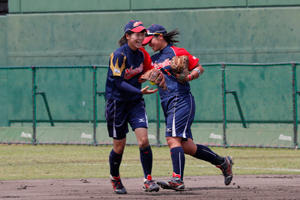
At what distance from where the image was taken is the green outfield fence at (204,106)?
61.2 feet

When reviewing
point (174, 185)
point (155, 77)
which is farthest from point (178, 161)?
point (155, 77)

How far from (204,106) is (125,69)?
32.3ft

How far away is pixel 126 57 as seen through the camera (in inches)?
393

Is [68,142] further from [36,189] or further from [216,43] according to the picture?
[36,189]

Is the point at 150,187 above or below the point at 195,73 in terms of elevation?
below

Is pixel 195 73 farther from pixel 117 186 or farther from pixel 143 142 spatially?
pixel 117 186

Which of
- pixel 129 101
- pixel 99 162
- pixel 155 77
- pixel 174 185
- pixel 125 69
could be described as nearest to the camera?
pixel 174 185

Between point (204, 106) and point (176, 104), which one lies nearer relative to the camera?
point (176, 104)

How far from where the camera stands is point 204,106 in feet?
64.3

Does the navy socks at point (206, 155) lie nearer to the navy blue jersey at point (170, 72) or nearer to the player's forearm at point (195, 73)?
the navy blue jersey at point (170, 72)

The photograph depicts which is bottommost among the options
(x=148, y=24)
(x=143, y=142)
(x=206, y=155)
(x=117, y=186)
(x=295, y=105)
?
(x=295, y=105)

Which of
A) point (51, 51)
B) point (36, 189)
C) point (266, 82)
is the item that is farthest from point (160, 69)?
point (51, 51)

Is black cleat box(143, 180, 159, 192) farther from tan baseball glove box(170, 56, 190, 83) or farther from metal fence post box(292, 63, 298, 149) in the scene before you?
metal fence post box(292, 63, 298, 149)

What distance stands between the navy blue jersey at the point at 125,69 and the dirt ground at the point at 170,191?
1.30m
